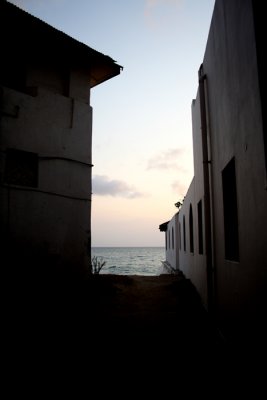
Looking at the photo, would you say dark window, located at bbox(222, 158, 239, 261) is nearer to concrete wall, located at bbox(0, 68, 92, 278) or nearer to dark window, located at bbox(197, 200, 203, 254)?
dark window, located at bbox(197, 200, 203, 254)

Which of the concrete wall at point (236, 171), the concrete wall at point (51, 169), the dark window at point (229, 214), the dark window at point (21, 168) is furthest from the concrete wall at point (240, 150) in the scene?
the dark window at point (21, 168)

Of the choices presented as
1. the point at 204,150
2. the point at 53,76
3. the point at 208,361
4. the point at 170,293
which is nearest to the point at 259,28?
the point at 204,150

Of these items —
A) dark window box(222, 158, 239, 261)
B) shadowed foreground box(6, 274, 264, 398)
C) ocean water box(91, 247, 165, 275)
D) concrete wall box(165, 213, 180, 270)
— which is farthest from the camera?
ocean water box(91, 247, 165, 275)

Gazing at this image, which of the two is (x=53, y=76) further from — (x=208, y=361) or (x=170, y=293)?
(x=208, y=361)

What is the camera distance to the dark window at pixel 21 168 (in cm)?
877

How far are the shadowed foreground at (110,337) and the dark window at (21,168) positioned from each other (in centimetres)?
286

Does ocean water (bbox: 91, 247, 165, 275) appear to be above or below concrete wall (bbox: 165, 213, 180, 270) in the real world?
below

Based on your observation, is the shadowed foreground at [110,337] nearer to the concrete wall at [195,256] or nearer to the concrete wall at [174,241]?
the concrete wall at [195,256]

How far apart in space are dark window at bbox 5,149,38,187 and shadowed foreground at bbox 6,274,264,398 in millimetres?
2860

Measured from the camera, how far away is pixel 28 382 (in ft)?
14.5

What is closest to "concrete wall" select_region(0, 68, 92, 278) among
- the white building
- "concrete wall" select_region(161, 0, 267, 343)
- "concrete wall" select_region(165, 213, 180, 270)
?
the white building

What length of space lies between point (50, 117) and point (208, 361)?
7796 millimetres

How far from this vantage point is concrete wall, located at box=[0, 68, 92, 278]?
8.73 metres

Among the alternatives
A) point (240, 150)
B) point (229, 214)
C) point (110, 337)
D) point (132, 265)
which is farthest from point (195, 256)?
point (132, 265)
